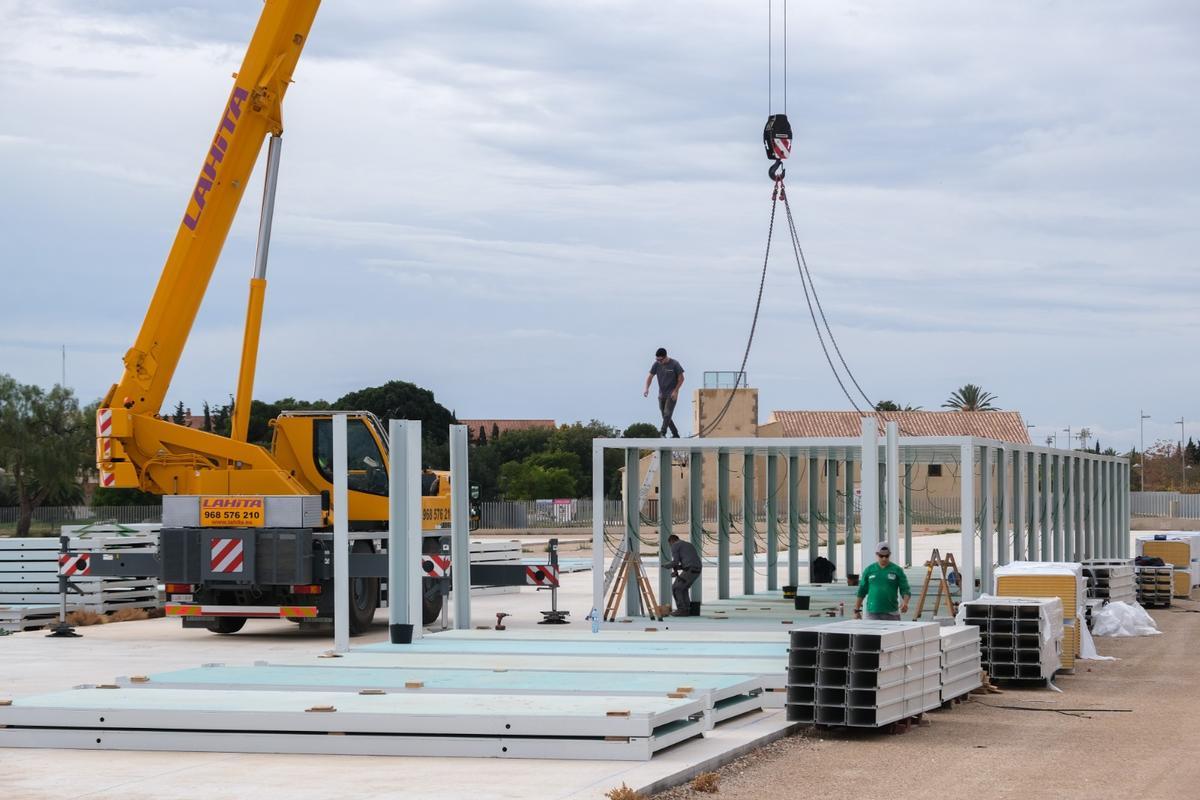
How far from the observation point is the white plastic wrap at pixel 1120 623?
21984mm

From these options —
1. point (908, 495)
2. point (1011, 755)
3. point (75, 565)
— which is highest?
point (908, 495)

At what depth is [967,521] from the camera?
18828 millimetres

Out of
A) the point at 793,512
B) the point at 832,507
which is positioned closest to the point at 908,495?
the point at 832,507

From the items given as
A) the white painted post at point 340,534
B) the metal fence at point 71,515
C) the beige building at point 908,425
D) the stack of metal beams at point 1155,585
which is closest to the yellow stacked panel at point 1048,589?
the white painted post at point 340,534

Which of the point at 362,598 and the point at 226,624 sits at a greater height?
the point at 362,598

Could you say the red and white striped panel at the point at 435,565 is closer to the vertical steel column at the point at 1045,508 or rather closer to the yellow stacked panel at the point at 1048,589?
the yellow stacked panel at the point at 1048,589

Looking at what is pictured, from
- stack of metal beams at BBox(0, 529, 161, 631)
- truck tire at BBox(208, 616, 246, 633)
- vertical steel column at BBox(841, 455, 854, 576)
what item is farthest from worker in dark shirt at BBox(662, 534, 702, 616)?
vertical steel column at BBox(841, 455, 854, 576)

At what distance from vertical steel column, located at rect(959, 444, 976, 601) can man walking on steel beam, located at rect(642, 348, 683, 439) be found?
13.7 ft

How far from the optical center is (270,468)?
20.0 m

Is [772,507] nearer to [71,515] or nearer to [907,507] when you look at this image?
[907,507]

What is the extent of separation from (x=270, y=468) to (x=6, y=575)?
6.51 m

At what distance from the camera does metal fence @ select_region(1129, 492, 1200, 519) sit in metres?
76.7

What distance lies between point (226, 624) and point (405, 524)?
16.2 feet

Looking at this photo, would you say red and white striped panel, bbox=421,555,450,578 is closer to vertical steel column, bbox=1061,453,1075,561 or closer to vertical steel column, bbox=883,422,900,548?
vertical steel column, bbox=883,422,900,548
